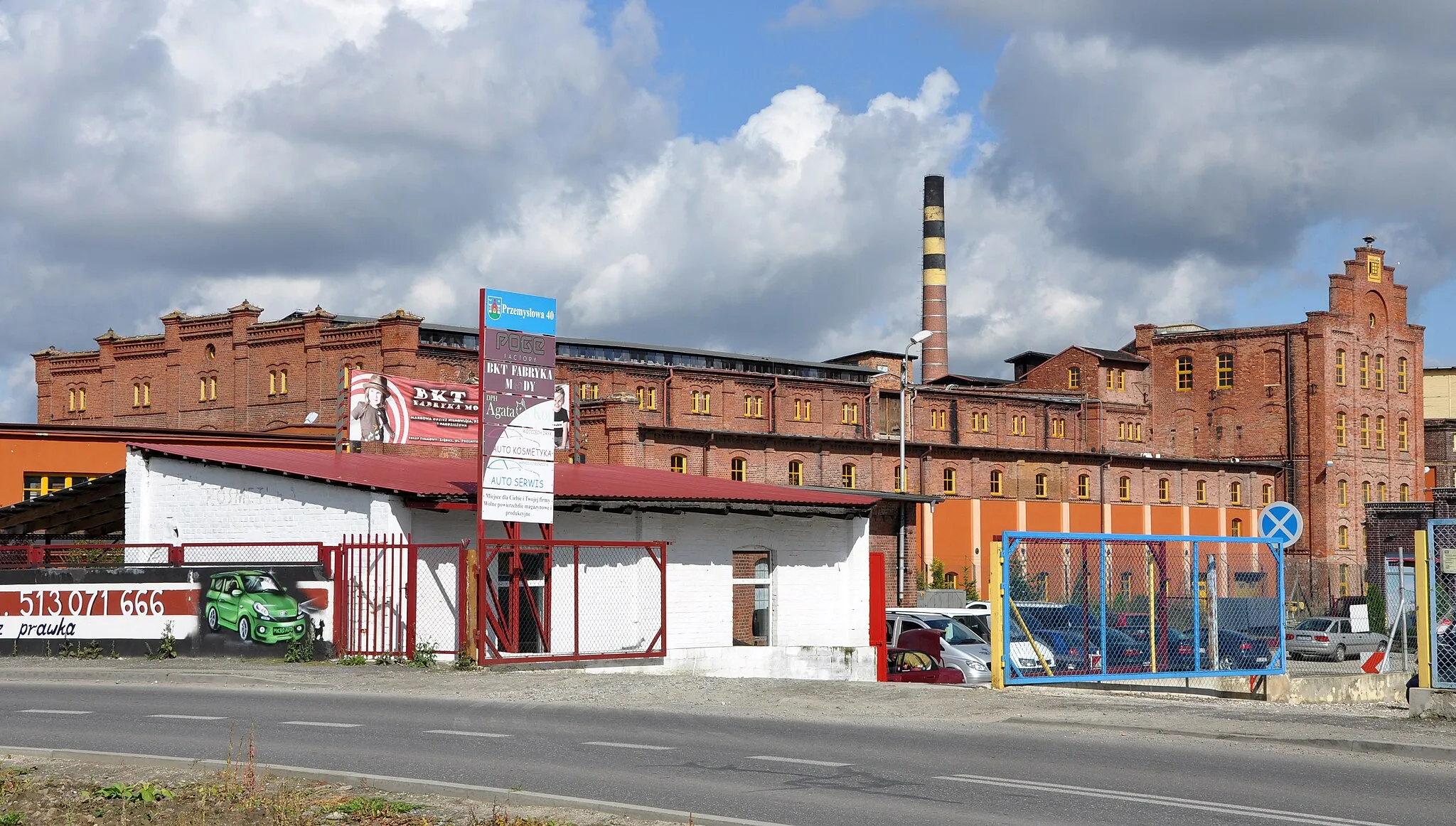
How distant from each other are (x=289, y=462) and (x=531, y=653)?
21.0 ft

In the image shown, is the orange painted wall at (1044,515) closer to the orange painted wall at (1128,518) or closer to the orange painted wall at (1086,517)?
the orange painted wall at (1086,517)

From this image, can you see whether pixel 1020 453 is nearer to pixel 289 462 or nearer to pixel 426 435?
pixel 426 435

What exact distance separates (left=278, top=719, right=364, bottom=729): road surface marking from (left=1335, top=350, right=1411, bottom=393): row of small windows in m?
79.2

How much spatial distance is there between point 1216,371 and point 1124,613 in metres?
73.5

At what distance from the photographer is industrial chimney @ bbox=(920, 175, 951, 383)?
89562 mm

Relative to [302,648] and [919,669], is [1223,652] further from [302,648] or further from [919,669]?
[302,648]

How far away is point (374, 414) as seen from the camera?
39188 millimetres

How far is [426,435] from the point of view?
38594 millimetres

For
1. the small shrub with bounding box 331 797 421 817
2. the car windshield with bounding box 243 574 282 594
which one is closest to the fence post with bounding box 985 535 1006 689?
the small shrub with bounding box 331 797 421 817

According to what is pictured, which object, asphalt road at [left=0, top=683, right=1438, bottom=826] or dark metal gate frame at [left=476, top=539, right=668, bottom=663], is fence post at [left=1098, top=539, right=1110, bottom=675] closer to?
asphalt road at [left=0, top=683, right=1438, bottom=826]

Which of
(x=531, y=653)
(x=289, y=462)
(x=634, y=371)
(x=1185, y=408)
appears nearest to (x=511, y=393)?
(x=531, y=653)

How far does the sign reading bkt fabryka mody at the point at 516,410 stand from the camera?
2347cm

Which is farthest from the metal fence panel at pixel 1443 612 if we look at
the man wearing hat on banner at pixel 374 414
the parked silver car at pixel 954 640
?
the man wearing hat on banner at pixel 374 414

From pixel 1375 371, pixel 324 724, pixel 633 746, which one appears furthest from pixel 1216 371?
pixel 633 746
